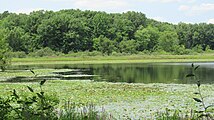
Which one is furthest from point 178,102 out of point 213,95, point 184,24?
point 184,24

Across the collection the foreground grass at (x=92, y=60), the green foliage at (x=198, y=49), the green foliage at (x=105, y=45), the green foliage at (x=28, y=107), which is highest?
the green foliage at (x=28, y=107)

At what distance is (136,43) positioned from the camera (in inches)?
4432

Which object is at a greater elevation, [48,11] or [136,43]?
[48,11]

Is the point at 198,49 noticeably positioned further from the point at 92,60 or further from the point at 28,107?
the point at 28,107

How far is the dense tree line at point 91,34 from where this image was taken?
4232 inches

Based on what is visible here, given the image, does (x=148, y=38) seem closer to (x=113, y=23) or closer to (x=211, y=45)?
(x=113, y=23)

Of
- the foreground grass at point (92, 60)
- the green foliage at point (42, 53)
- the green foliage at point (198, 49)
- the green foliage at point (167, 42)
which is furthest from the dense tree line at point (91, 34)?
the foreground grass at point (92, 60)

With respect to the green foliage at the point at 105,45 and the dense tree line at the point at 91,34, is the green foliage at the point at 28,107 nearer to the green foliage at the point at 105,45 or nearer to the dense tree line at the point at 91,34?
the dense tree line at the point at 91,34

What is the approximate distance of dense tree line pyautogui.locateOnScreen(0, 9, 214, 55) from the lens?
107500mm

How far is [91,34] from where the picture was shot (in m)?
117

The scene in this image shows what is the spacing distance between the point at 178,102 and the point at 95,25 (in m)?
103

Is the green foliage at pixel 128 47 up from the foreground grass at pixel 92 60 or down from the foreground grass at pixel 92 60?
up

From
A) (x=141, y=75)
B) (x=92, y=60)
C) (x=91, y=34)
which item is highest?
(x=91, y=34)

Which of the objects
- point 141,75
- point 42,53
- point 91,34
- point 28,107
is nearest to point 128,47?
point 91,34
